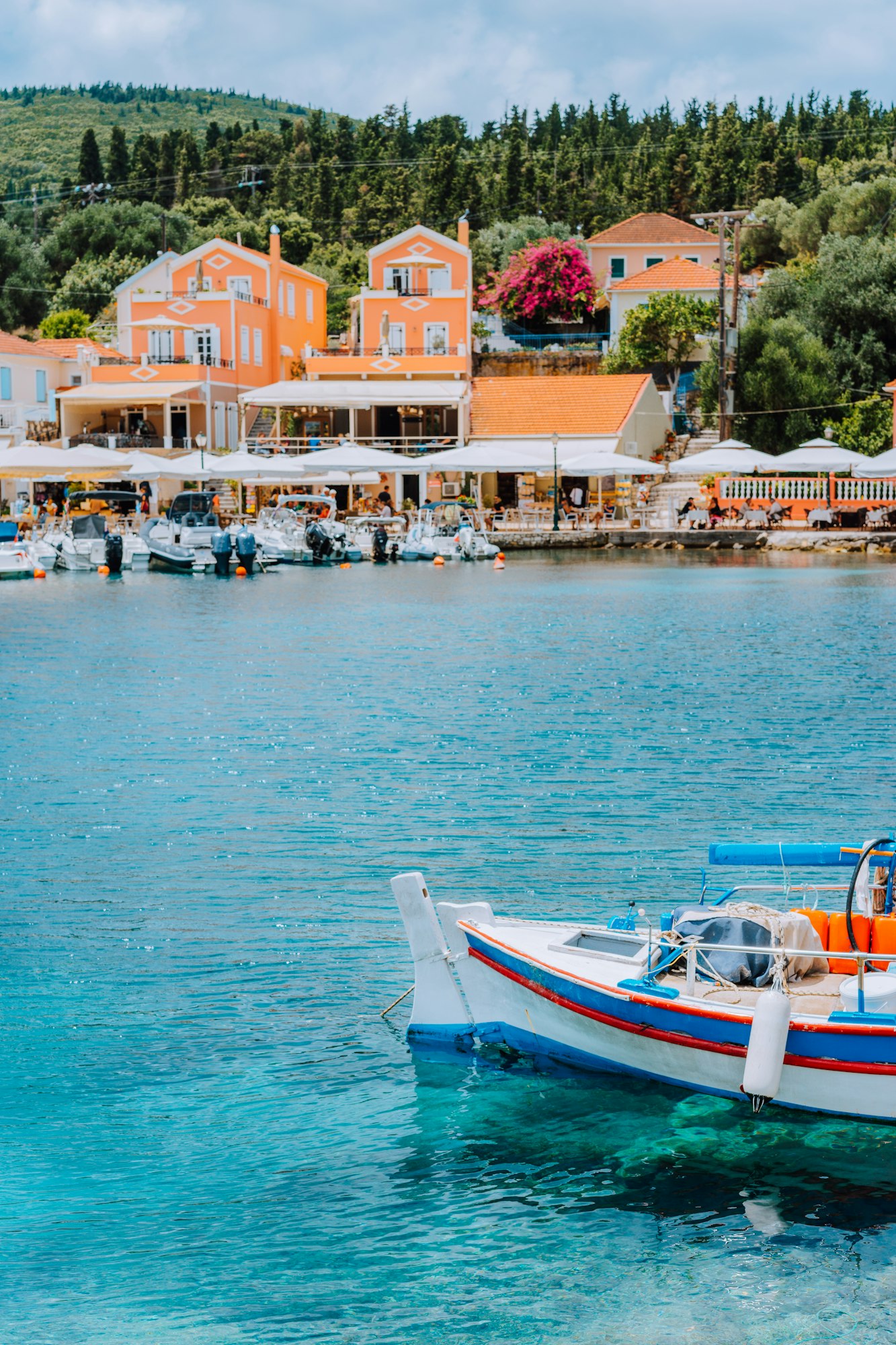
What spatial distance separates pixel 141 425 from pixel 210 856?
181 ft

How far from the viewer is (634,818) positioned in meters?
17.0

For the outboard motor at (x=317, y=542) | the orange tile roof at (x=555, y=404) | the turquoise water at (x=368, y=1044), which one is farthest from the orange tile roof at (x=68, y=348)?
the turquoise water at (x=368, y=1044)

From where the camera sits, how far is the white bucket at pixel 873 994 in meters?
9.51

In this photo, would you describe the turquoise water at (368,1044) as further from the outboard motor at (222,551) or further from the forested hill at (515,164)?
the forested hill at (515,164)

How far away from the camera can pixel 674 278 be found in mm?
74188

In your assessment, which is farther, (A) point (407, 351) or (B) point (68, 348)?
(B) point (68, 348)

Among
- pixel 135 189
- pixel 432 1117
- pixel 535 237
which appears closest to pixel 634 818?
pixel 432 1117

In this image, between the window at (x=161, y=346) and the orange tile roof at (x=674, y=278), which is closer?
the window at (x=161, y=346)

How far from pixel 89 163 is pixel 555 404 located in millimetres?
75572

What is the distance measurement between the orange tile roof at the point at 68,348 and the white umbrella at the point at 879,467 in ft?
120

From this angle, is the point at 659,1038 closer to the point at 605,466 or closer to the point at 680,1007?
the point at 680,1007

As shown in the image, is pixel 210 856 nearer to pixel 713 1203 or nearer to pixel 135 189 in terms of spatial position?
pixel 713 1203

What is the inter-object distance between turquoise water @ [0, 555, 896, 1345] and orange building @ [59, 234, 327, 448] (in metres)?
42.0

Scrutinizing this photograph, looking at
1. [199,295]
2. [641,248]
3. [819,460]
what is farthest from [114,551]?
[641,248]
